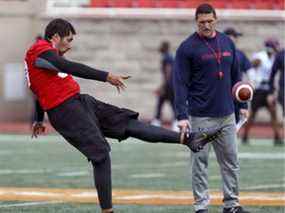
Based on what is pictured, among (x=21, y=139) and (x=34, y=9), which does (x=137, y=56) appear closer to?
A: (x=34, y=9)

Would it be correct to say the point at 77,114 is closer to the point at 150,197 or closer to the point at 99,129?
the point at 99,129

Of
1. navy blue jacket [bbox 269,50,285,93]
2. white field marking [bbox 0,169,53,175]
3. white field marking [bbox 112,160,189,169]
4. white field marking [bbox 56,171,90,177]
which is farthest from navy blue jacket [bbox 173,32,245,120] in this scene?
navy blue jacket [bbox 269,50,285,93]

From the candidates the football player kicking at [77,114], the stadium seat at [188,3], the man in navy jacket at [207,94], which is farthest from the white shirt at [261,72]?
the football player kicking at [77,114]

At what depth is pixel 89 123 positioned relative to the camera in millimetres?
10773

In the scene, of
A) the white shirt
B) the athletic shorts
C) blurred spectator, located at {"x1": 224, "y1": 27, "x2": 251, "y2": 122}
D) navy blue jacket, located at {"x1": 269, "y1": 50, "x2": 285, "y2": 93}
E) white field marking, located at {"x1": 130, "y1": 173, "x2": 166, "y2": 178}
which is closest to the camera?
the athletic shorts

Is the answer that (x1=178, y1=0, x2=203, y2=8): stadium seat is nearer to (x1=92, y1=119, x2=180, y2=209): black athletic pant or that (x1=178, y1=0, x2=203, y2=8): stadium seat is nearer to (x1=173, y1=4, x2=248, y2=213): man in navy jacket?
(x1=173, y1=4, x2=248, y2=213): man in navy jacket

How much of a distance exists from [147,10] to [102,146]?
20031 millimetres

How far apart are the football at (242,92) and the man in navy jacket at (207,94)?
0.07 meters

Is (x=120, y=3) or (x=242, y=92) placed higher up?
(x=242, y=92)

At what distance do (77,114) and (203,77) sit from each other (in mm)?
1538

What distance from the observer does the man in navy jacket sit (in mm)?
11641

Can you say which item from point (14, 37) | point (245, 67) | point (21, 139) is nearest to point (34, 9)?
point (14, 37)

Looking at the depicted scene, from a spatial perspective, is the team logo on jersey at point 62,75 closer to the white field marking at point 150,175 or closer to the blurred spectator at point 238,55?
the blurred spectator at point 238,55

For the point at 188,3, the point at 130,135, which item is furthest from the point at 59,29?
the point at 188,3
